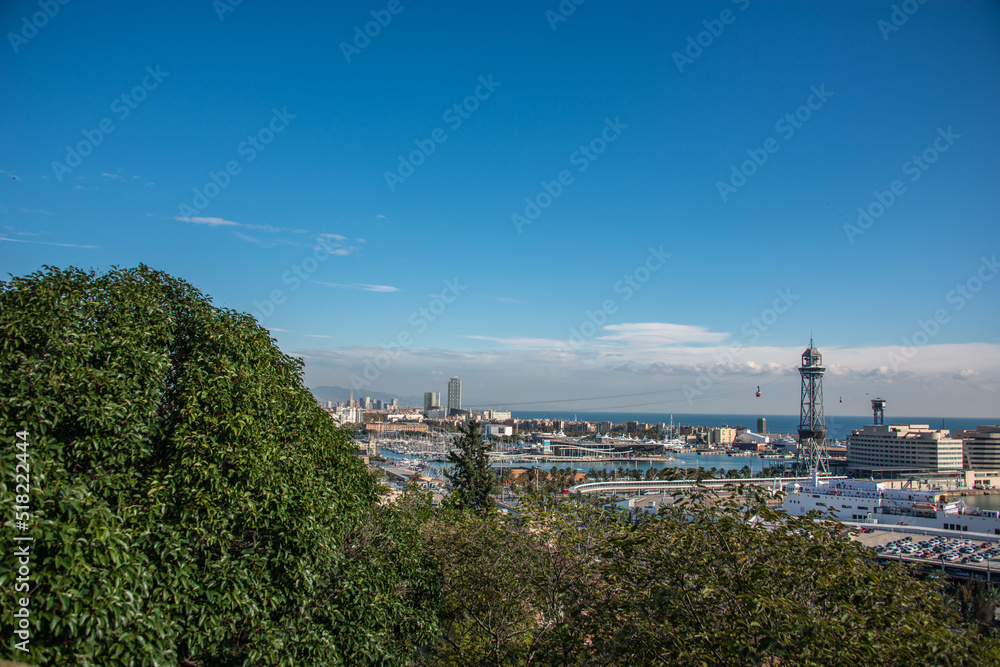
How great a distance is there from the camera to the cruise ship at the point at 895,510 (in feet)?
86.8

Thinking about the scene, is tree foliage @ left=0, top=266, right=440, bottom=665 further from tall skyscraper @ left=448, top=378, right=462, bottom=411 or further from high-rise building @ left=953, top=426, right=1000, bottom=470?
tall skyscraper @ left=448, top=378, right=462, bottom=411

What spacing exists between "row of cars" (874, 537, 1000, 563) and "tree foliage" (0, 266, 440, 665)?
68.9 ft

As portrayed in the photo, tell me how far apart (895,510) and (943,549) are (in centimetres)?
1108

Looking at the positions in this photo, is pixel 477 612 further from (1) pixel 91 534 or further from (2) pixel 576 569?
(1) pixel 91 534

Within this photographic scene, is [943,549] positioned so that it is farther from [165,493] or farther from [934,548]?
[165,493]

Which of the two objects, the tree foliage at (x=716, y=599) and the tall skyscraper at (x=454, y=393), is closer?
the tree foliage at (x=716, y=599)

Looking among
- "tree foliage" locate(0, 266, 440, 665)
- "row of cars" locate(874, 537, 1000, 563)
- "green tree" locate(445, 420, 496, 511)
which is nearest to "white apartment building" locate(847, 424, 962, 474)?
"row of cars" locate(874, 537, 1000, 563)

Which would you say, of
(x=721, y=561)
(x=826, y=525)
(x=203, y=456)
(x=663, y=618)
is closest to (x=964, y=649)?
(x=826, y=525)

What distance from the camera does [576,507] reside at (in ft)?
19.0

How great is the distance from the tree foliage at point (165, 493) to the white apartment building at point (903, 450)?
62100mm

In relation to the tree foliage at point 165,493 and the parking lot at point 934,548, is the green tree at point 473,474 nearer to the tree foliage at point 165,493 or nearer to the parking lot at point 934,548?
the parking lot at point 934,548

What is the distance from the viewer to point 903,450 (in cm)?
5397

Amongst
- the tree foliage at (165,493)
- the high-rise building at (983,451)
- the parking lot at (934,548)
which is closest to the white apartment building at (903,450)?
the high-rise building at (983,451)

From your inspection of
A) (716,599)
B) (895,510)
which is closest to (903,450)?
(895,510)
